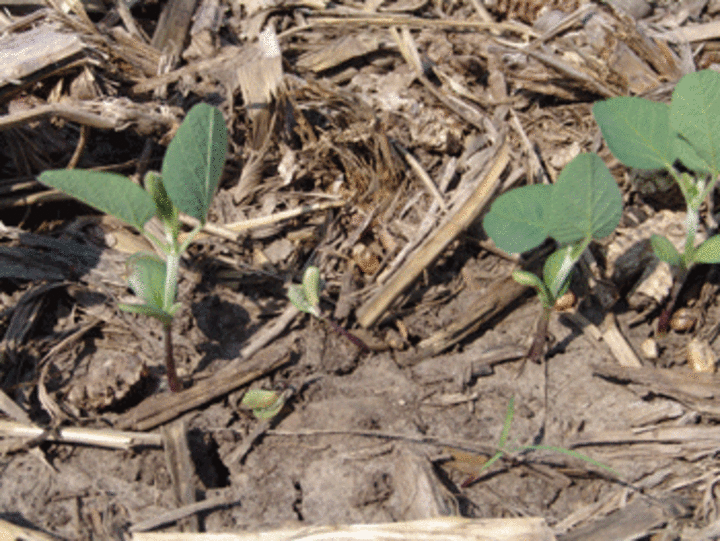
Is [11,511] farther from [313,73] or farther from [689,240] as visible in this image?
[689,240]

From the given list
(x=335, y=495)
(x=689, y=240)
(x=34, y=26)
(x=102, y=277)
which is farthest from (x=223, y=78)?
(x=689, y=240)

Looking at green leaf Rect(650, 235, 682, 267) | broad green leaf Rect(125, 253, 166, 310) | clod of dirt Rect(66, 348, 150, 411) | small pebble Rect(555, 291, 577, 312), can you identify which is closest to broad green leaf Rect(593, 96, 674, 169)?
green leaf Rect(650, 235, 682, 267)

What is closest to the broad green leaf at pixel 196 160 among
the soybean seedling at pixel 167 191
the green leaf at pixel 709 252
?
the soybean seedling at pixel 167 191

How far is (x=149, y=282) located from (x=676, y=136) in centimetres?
136

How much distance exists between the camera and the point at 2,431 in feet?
5.07

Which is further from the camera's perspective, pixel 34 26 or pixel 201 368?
pixel 34 26

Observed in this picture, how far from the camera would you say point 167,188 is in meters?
1.44

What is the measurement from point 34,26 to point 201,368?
1097 millimetres

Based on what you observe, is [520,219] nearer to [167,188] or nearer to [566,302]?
[566,302]

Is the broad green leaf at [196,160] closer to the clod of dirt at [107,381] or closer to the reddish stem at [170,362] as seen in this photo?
the reddish stem at [170,362]

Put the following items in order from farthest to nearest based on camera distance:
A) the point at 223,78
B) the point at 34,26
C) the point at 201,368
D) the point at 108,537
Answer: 1. the point at 223,78
2. the point at 34,26
3. the point at 201,368
4. the point at 108,537

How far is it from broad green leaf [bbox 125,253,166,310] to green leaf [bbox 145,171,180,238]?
91mm

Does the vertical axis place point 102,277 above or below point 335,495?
above

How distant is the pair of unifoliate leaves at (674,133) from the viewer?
60.2 inches
